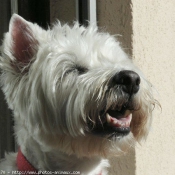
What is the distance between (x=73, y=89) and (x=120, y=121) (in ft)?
1.03

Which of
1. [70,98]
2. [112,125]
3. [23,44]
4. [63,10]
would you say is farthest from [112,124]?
[63,10]

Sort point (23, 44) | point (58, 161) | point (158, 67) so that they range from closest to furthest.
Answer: point (58, 161), point (23, 44), point (158, 67)

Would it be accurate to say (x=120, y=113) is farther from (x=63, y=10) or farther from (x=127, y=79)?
(x=63, y=10)

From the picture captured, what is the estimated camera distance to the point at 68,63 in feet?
8.69

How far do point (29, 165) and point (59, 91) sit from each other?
1.49ft

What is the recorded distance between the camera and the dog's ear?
2725 millimetres

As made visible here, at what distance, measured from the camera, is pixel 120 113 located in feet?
8.34

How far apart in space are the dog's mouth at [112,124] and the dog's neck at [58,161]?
0.24 meters

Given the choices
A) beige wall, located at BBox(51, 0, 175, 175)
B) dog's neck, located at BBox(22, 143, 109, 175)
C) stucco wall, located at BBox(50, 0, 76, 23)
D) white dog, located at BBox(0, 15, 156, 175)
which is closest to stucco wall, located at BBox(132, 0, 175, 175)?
beige wall, located at BBox(51, 0, 175, 175)

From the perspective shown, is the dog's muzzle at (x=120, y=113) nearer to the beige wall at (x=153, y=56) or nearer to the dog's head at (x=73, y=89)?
the dog's head at (x=73, y=89)

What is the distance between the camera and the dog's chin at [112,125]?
249cm

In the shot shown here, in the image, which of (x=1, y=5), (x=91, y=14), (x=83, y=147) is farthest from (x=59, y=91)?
(x=1, y=5)

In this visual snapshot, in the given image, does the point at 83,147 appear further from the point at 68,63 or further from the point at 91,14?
the point at 91,14

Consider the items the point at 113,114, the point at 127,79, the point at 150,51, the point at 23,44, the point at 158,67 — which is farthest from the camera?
the point at 158,67
